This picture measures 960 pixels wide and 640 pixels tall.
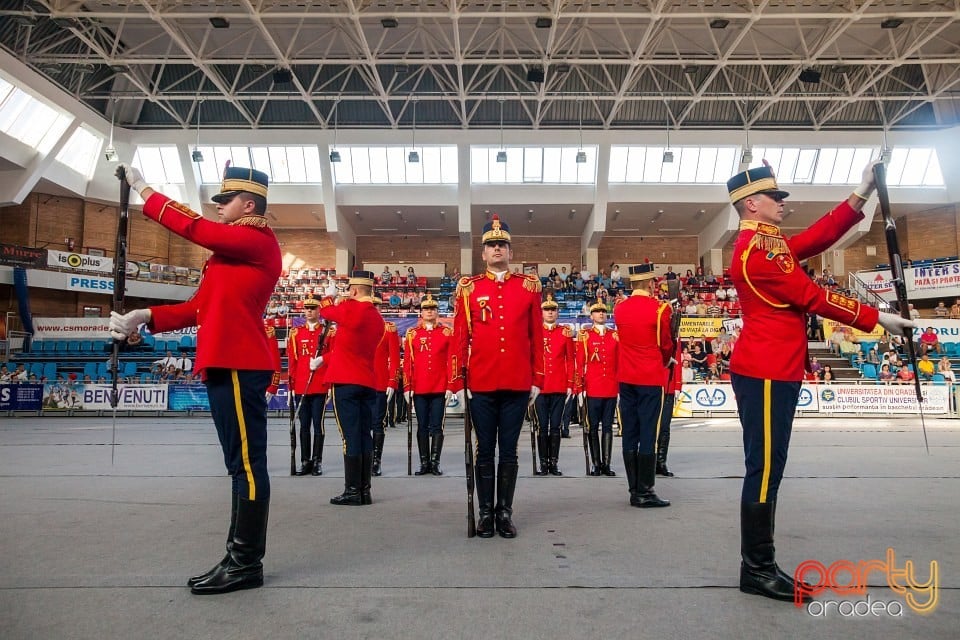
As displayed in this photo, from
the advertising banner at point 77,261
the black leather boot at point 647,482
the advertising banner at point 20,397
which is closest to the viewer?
the black leather boot at point 647,482

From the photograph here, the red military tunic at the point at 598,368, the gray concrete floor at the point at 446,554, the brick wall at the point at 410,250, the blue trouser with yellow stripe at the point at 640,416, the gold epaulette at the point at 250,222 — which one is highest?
the brick wall at the point at 410,250

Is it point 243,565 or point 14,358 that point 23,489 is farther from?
point 14,358

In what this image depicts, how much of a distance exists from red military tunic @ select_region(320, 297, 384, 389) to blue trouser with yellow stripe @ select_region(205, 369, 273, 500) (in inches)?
90.7

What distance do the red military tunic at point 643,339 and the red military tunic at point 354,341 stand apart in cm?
218

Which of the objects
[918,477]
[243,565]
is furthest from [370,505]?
[918,477]

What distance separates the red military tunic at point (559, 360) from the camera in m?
8.09

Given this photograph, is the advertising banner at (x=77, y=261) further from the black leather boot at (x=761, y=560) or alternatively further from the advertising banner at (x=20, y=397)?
the black leather boot at (x=761, y=560)

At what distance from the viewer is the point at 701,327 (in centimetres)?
2456

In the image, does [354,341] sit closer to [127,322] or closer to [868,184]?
[127,322]

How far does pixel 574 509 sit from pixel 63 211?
100ft

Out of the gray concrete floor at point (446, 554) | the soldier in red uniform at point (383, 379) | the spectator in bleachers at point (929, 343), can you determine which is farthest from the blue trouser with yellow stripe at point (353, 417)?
the spectator in bleachers at point (929, 343)

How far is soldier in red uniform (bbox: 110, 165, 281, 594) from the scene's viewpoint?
3170 mm

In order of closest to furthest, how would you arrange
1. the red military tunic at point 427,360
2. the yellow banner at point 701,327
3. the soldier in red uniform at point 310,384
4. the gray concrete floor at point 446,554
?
the gray concrete floor at point 446,554
the soldier in red uniform at point 310,384
the red military tunic at point 427,360
the yellow banner at point 701,327

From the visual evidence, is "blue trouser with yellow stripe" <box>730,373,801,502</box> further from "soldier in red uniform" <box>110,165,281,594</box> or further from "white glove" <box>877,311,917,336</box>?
"soldier in red uniform" <box>110,165,281,594</box>
